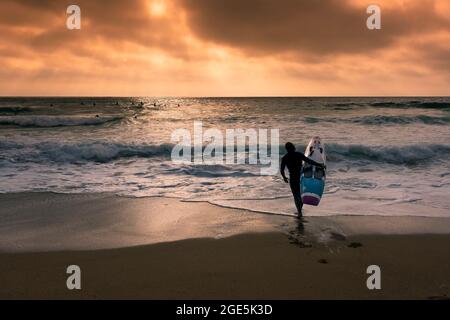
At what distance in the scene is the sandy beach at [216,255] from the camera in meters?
4.79

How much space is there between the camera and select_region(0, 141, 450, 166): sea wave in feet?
52.5

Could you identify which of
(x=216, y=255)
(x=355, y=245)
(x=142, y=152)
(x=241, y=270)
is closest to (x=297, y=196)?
(x=355, y=245)

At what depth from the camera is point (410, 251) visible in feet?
20.0

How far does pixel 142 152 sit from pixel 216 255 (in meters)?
12.7

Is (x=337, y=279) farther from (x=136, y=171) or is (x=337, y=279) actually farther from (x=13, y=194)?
(x=136, y=171)

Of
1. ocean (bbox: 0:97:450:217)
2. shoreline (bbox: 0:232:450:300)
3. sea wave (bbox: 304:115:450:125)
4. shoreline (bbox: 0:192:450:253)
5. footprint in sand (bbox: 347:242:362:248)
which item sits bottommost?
shoreline (bbox: 0:232:450:300)

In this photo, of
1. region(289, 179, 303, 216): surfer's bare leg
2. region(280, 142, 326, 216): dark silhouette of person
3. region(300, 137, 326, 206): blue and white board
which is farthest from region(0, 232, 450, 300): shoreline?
region(300, 137, 326, 206): blue and white board

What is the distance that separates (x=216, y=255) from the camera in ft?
19.4

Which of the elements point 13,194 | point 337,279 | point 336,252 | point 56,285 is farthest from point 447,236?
point 13,194

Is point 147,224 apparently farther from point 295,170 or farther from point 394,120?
point 394,120

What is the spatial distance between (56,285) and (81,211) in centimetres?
359

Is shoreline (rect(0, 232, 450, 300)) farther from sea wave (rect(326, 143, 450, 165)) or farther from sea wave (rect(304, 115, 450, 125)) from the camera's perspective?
sea wave (rect(304, 115, 450, 125))

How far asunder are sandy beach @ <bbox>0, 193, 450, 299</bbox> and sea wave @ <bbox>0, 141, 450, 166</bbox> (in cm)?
806

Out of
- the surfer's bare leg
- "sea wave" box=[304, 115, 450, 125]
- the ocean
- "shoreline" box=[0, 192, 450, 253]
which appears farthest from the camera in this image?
"sea wave" box=[304, 115, 450, 125]
